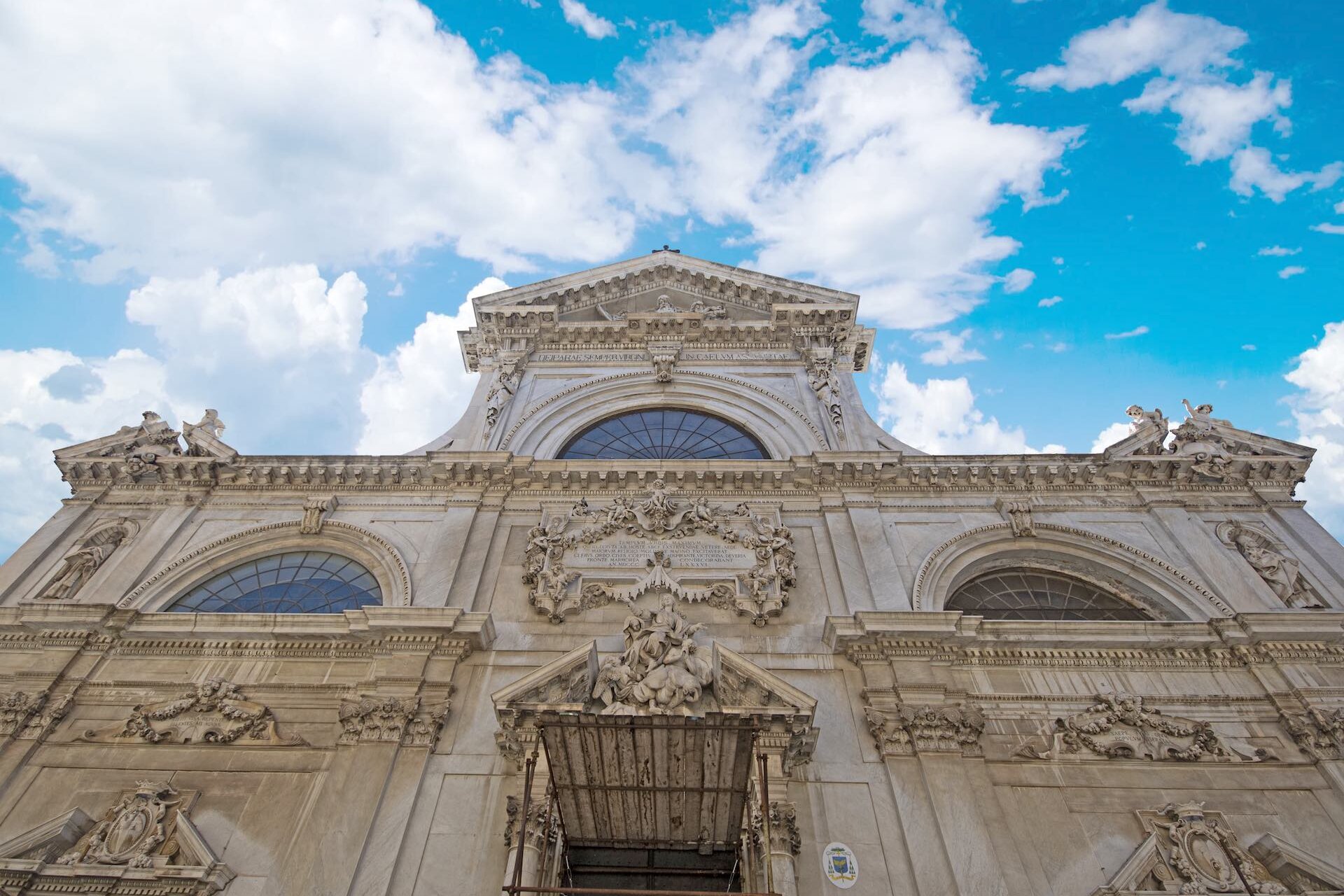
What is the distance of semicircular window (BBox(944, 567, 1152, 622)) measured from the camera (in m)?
13.4

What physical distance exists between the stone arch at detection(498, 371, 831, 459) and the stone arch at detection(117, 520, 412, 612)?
3626 mm

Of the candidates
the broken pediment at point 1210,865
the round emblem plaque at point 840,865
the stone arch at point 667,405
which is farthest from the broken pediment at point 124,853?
the broken pediment at point 1210,865

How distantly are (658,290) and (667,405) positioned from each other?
16.9ft

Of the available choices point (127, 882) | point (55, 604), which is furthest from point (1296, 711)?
point (55, 604)

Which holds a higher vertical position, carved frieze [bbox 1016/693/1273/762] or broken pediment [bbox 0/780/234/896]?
carved frieze [bbox 1016/693/1273/762]

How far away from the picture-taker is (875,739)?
10.7m

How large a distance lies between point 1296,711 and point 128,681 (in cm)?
1794

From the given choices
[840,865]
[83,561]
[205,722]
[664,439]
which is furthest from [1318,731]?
[83,561]

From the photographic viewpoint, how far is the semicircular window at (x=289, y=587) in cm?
1372

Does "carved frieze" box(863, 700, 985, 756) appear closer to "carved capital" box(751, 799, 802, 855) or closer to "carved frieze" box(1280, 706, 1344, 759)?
"carved capital" box(751, 799, 802, 855)

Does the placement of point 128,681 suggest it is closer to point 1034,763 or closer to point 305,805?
point 305,805

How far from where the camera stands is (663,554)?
1355 centimetres

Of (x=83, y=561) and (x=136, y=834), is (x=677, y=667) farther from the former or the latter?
(x=83, y=561)

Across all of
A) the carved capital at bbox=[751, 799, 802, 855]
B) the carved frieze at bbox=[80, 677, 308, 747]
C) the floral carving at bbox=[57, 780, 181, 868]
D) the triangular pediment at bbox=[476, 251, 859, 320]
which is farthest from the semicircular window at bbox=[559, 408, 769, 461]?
the floral carving at bbox=[57, 780, 181, 868]
